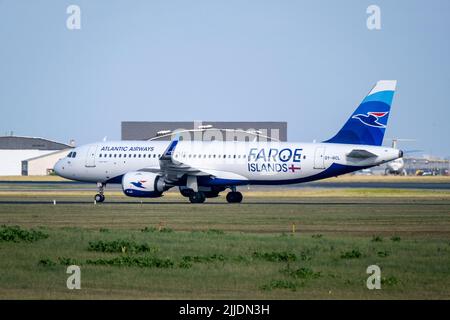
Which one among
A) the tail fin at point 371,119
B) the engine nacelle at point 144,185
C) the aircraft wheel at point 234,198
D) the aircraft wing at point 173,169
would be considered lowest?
the aircraft wheel at point 234,198

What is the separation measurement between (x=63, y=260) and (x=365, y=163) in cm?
3601

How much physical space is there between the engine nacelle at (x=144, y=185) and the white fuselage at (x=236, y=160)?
3242 millimetres

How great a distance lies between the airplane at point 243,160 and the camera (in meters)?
61.1

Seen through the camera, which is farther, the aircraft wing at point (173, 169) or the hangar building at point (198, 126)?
the hangar building at point (198, 126)

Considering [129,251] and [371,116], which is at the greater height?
[371,116]

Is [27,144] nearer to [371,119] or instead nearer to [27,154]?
[27,154]

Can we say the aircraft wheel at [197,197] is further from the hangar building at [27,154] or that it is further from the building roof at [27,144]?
the building roof at [27,144]

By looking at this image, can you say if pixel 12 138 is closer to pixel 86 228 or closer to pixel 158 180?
pixel 158 180

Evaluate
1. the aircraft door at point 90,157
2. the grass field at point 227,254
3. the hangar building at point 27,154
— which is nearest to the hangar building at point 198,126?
the hangar building at point 27,154

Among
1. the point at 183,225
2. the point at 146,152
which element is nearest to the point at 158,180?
the point at 146,152

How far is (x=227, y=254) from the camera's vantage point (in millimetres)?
29328

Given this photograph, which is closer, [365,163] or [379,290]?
[379,290]

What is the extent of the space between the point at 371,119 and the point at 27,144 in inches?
4145

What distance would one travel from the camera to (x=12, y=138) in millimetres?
157250
